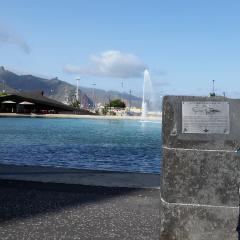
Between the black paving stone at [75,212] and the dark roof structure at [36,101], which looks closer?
the black paving stone at [75,212]

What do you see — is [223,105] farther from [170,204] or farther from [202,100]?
[170,204]

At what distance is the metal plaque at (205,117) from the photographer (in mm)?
5434

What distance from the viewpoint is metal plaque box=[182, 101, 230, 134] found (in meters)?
5.43

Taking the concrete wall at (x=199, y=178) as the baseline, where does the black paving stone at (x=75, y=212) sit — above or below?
below

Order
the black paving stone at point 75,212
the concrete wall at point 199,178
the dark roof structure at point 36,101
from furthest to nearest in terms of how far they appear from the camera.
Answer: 1. the dark roof structure at point 36,101
2. the black paving stone at point 75,212
3. the concrete wall at point 199,178

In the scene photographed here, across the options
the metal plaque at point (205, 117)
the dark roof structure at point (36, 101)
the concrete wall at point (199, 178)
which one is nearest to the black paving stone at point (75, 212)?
the concrete wall at point (199, 178)

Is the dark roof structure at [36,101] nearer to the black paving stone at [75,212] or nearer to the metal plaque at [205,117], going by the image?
the black paving stone at [75,212]

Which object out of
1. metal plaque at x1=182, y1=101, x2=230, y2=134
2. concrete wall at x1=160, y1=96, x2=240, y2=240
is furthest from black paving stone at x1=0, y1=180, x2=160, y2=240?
metal plaque at x1=182, y1=101, x2=230, y2=134

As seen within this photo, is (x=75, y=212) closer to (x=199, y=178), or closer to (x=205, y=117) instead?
(x=199, y=178)

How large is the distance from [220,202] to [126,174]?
8.17 meters

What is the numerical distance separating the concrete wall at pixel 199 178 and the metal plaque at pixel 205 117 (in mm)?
46

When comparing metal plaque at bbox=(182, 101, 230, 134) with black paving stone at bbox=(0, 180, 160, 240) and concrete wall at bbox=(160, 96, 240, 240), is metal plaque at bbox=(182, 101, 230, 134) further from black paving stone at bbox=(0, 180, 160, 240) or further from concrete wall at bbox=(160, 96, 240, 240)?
black paving stone at bbox=(0, 180, 160, 240)

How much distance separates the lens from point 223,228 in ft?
17.9

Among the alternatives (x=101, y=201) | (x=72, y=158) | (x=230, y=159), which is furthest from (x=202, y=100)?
(x=72, y=158)
